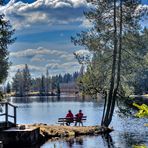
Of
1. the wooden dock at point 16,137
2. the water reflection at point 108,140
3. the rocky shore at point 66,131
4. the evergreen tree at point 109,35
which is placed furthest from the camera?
the evergreen tree at point 109,35

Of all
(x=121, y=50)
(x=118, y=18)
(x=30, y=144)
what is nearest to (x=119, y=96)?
(x=121, y=50)

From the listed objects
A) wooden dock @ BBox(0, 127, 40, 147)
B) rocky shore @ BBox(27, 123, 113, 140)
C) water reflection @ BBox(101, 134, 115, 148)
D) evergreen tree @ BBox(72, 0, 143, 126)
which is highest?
evergreen tree @ BBox(72, 0, 143, 126)

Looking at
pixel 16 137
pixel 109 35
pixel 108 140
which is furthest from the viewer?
pixel 109 35

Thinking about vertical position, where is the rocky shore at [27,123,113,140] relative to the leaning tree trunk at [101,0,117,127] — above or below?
below

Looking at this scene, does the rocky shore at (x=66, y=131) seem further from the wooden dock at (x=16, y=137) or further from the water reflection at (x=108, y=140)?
the wooden dock at (x=16, y=137)

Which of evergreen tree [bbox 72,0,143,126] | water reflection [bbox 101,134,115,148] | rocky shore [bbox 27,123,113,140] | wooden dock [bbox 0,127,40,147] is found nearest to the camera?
wooden dock [bbox 0,127,40,147]

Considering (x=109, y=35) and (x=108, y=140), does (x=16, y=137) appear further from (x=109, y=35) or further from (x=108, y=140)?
(x=109, y=35)

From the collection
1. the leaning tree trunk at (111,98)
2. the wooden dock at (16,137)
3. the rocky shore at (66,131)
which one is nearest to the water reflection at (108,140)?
the rocky shore at (66,131)

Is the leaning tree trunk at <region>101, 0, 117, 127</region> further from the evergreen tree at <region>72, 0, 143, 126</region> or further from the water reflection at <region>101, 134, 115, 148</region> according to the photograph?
the water reflection at <region>101, 134, 115, 148</region>

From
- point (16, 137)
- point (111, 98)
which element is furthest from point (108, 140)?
point (111, 98)

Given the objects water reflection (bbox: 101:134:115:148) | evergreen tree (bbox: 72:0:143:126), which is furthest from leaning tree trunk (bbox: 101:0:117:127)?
water reflection (bbox: 101:134:115:148)

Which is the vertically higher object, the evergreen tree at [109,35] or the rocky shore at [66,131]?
the evergreen tree at [109,35]

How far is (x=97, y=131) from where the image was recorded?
36344mm

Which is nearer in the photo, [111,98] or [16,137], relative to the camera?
[16,137]
